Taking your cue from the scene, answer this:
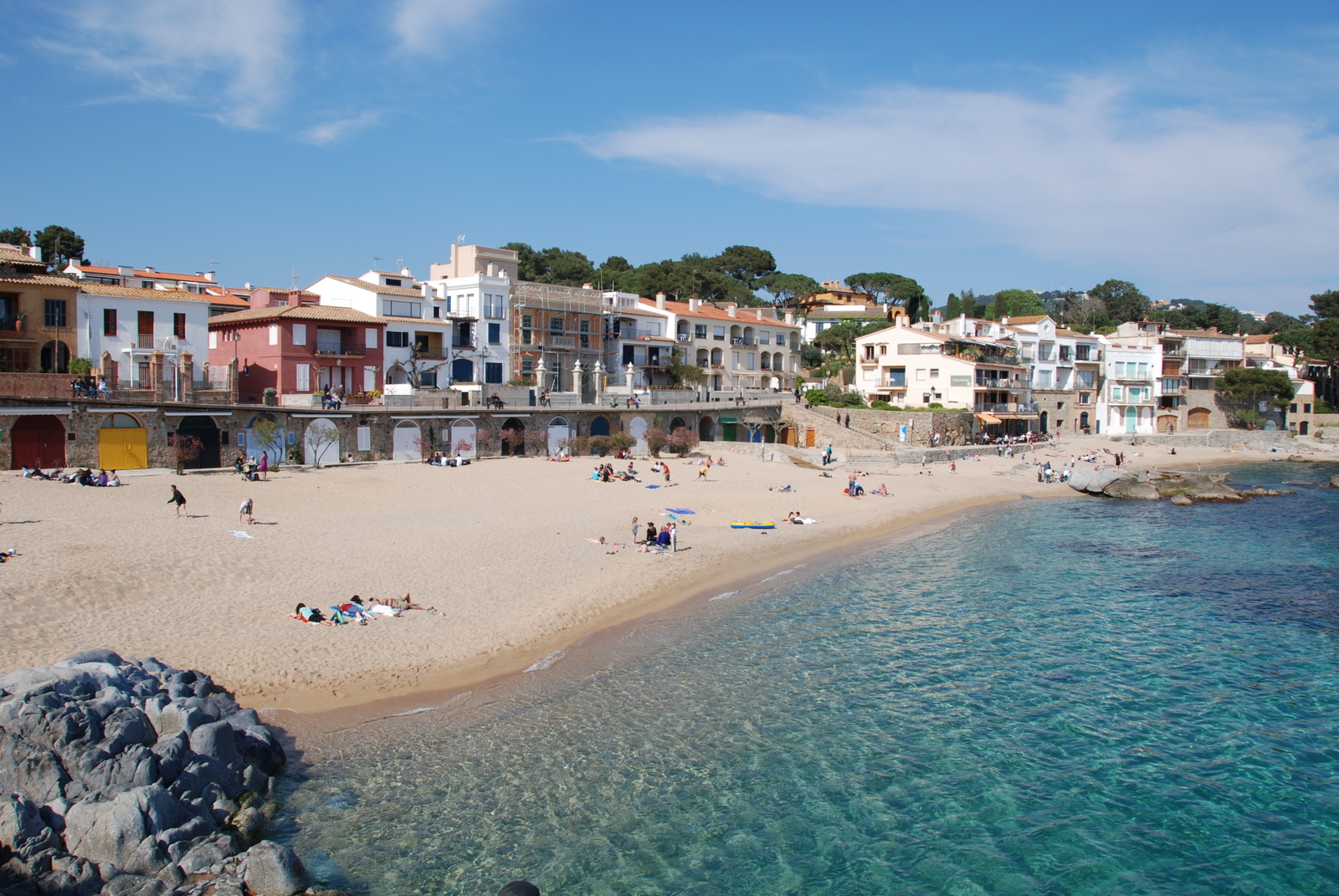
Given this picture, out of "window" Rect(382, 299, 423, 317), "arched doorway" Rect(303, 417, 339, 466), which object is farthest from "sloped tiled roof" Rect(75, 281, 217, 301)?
"arched doorway" Rect(303, 417, 339, 466)

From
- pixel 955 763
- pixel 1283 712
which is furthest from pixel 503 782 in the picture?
pixel 1283 712

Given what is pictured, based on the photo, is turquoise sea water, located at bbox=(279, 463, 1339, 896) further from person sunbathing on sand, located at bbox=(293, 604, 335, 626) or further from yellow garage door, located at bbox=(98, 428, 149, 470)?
yellow garage door, located at bbox=(98, 428, 149, 470)

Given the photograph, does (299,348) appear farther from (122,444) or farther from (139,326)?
(122,444)

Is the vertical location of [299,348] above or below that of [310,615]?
above

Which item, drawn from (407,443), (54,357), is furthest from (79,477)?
(407,443)

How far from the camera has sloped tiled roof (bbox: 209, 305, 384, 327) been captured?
4544 cm

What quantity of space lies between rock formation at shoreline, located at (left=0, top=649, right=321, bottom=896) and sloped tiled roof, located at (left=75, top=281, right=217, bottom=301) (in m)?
33.7

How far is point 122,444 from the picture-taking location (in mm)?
33969

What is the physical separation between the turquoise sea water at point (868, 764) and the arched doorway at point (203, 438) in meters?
24.4

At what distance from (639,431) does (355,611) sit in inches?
1381

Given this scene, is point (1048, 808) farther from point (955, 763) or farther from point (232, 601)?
point (232, 601)

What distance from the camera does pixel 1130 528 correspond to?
124 ft

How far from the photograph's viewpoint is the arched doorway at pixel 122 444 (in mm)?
33594

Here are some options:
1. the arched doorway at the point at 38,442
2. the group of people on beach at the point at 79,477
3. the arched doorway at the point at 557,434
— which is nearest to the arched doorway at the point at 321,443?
the group of people on beach at the point at 79,477
